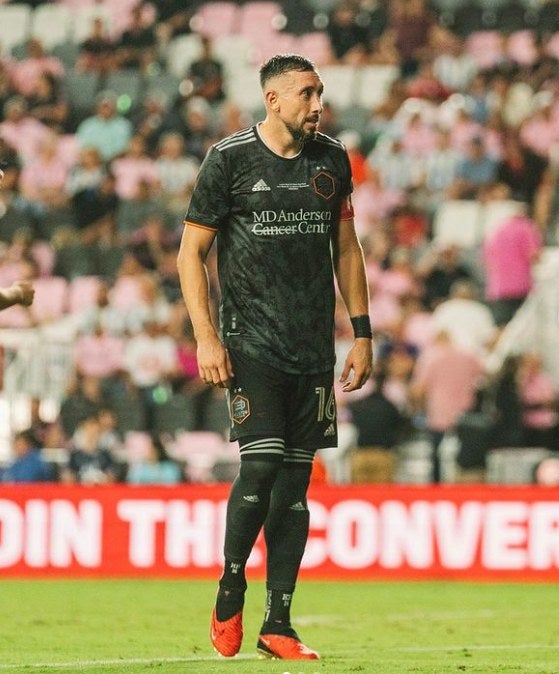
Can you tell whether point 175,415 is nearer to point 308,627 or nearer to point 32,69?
point 32,69

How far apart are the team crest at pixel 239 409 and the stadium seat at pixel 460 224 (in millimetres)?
10632

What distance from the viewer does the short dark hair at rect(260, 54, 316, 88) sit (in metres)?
6.48

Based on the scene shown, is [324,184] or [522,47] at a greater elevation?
[522,47]

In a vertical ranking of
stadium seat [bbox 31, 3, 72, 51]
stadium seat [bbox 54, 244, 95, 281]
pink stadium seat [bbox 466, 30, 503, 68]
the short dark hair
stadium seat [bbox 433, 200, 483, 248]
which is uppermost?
stadium seat [bbox 31, 3, 72, 51]

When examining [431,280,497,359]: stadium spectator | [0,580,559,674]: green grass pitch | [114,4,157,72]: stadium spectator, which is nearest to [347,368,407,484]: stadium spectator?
[431,280,497,359]: stadium spectator

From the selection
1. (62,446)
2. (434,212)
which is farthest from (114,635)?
(434,212)

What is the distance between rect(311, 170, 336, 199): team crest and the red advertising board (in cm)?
611

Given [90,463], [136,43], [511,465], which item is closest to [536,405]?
[511,465]

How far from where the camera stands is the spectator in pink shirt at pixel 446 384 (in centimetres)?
1482

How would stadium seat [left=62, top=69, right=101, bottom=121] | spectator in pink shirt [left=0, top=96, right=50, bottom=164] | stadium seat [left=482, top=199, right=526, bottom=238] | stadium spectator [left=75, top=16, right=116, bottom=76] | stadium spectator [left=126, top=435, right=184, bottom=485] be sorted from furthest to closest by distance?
1. stadium spectator [left=75, top=16, right=116, bottom=76]
2. stadium seat [left=62, top=69, right=101, bottom=121]
3. spectator in pink shirt [left=0, top=96, right=50, bottom=164]
4. stadium seat [left=482, top=199, right=526, bottom=238]
5. stadium spectator [left=126, top=435, right=184, bottom=485]

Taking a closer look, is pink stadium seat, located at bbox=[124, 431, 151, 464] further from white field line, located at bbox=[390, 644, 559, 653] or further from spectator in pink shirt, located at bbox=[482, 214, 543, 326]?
white field line, located at bbox=[390, 644, 559, 653]

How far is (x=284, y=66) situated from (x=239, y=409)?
132 centimetres

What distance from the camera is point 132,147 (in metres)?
18.7

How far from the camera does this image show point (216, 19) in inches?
862
